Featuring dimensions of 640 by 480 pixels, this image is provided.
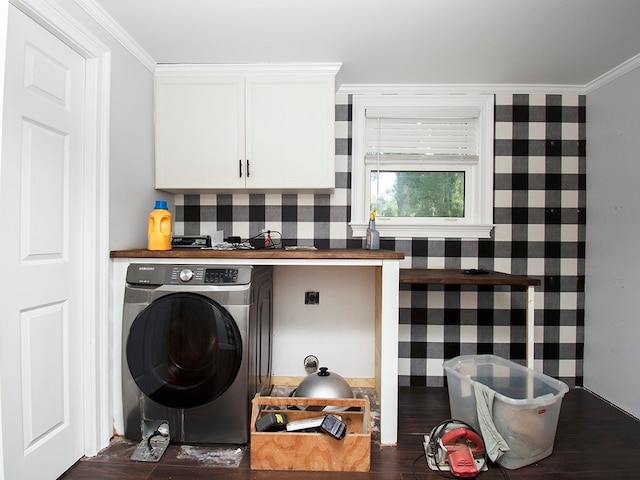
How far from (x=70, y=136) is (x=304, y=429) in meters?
1.70

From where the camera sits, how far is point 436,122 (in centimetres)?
244

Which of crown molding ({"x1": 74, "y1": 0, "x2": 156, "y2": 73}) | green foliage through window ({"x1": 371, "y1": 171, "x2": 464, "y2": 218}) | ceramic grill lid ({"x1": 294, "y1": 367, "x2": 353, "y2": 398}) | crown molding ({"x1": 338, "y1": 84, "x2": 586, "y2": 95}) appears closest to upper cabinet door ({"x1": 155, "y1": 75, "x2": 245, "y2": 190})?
crown molding ({"x1": 74, "y1": 0, "x2": 156, "y2": 73})

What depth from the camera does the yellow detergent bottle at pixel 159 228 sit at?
1.86 m

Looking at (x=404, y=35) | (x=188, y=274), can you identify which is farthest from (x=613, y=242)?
(x=188, y=274)

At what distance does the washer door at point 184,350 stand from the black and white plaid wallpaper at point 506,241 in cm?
88

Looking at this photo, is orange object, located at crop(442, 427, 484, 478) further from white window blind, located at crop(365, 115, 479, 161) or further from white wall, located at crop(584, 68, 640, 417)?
white window blind, located at crop(365, 115, 479, 161)

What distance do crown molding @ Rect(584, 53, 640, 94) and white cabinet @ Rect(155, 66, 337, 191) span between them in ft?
5.78

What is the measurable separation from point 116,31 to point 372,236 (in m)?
1.80

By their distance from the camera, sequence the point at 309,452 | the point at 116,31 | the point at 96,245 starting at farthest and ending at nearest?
the point at 116,31 → the point at 96,245 → the point at 309,452

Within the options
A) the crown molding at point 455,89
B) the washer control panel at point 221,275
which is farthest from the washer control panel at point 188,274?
the crown molding at point 455,89

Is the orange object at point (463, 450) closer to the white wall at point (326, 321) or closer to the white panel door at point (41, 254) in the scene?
the white wall at point (326, 321)

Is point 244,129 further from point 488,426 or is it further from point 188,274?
point 488,426

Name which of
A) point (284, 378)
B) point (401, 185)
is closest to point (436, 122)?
point (401, 185)

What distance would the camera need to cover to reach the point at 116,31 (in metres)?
1.72
